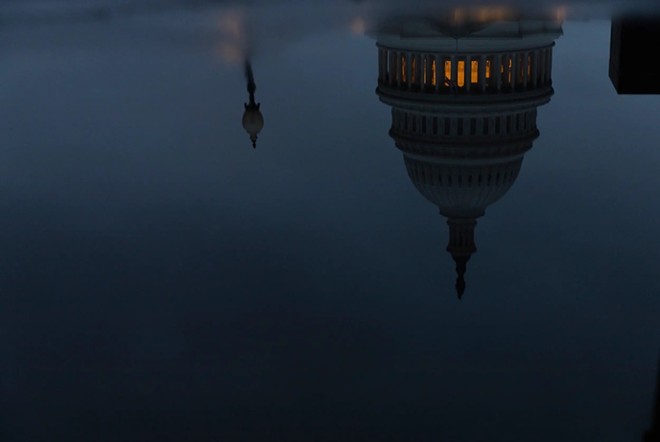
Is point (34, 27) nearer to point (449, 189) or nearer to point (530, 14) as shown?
point (449, 189)

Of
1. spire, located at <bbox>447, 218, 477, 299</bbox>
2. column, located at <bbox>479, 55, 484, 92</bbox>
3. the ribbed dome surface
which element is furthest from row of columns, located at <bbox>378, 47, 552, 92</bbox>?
spire, located at <bbox>447, 218, 477, 299</bbox>

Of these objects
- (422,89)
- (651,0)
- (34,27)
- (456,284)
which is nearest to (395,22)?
(422,89)

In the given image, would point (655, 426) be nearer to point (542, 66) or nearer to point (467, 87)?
point (542, 66)

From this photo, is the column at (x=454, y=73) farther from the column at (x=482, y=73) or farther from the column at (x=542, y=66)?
the column at (x=542, y=66)

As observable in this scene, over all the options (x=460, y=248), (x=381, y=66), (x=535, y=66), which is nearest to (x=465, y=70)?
(x=535, y=66)

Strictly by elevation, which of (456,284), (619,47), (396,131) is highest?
(619,47)

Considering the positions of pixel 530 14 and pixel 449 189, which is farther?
pixel 530 14
